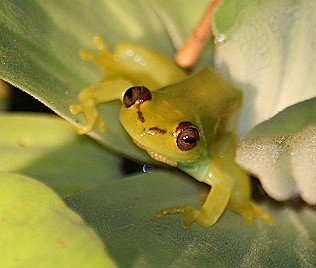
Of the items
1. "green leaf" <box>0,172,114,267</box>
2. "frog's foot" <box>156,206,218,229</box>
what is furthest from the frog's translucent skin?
"green leaf" <box>0,172,114,267</box>

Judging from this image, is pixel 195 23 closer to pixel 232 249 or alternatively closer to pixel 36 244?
pixel 232 249

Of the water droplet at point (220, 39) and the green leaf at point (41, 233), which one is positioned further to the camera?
the water droplet at point (220, 39)

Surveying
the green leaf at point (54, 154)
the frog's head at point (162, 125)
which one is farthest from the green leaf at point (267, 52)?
the green leaf at point (54, 154)

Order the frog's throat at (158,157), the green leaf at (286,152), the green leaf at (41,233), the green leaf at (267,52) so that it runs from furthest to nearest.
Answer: the frog's throat at (158,157) → the green leaf at (267,52) → the green leaf at (286,152) → the green leaf at (41,233)

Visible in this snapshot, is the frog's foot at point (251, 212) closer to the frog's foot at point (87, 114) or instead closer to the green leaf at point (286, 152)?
the green leaf at point (286, 152)

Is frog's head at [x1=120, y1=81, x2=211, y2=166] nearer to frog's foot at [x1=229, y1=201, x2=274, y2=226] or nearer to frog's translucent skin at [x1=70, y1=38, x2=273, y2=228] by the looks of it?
frog's translucent skin at [x1=70, y1=38, x2=273, y2=228]

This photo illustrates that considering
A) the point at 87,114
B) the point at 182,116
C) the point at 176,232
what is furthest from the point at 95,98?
the point at 176,232
